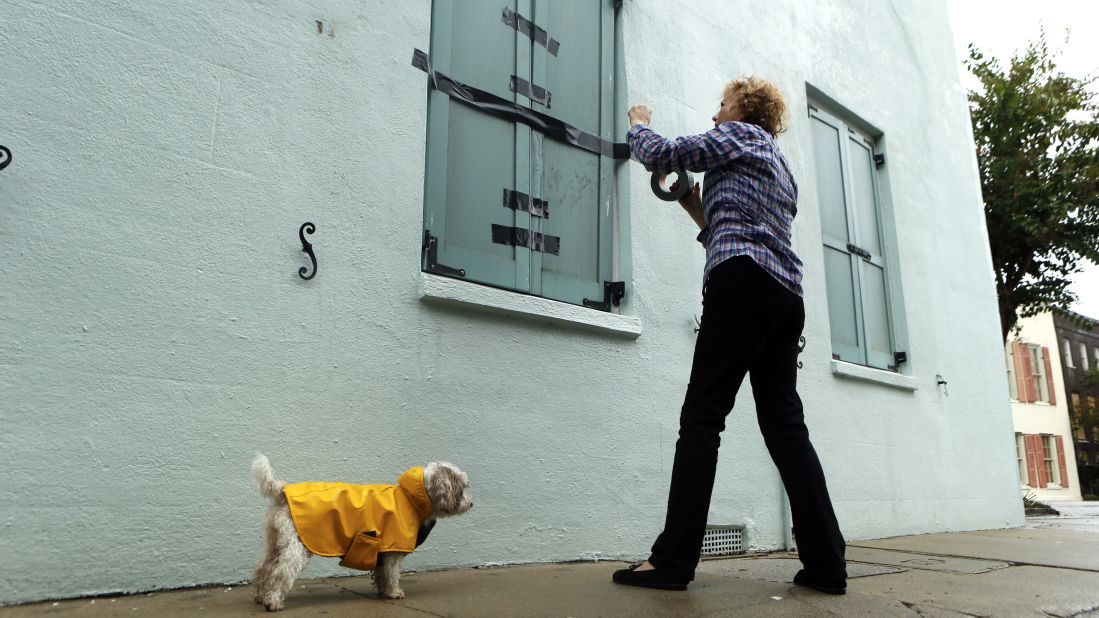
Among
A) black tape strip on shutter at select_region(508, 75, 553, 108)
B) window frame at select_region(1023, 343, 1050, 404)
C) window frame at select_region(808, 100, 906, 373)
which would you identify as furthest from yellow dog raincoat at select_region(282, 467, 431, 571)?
window frame at select_region(1023, 343, 1050, 404)

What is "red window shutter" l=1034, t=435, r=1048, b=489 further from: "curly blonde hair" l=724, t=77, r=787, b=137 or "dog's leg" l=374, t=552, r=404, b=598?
"dog's leg" l=374, t=552, r=404, b=598

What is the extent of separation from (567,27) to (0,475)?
332cm

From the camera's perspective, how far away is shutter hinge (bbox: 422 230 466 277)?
339 cm

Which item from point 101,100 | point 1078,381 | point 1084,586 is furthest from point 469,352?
point 1078,381

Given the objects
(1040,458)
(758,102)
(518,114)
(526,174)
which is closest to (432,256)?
(526,174)

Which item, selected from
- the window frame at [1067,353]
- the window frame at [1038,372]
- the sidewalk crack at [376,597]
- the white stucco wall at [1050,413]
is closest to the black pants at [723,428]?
the sidewalk crack at [376,597]

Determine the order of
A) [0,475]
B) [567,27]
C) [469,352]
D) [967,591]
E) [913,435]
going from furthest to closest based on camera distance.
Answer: [913,435] → [567,27] → [469,352] → [967,591] → [0,475]

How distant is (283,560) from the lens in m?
2.19

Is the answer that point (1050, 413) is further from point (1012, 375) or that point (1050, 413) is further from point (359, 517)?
point (359, 517)

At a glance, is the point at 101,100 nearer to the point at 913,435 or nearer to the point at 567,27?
the point at 567,27

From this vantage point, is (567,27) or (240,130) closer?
(240,130)

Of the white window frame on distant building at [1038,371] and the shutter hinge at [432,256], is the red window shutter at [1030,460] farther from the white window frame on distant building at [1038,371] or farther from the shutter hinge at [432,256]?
the shutter hinge at [432,256]

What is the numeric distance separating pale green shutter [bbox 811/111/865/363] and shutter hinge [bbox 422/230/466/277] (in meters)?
3.15

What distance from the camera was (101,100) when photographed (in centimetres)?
258
